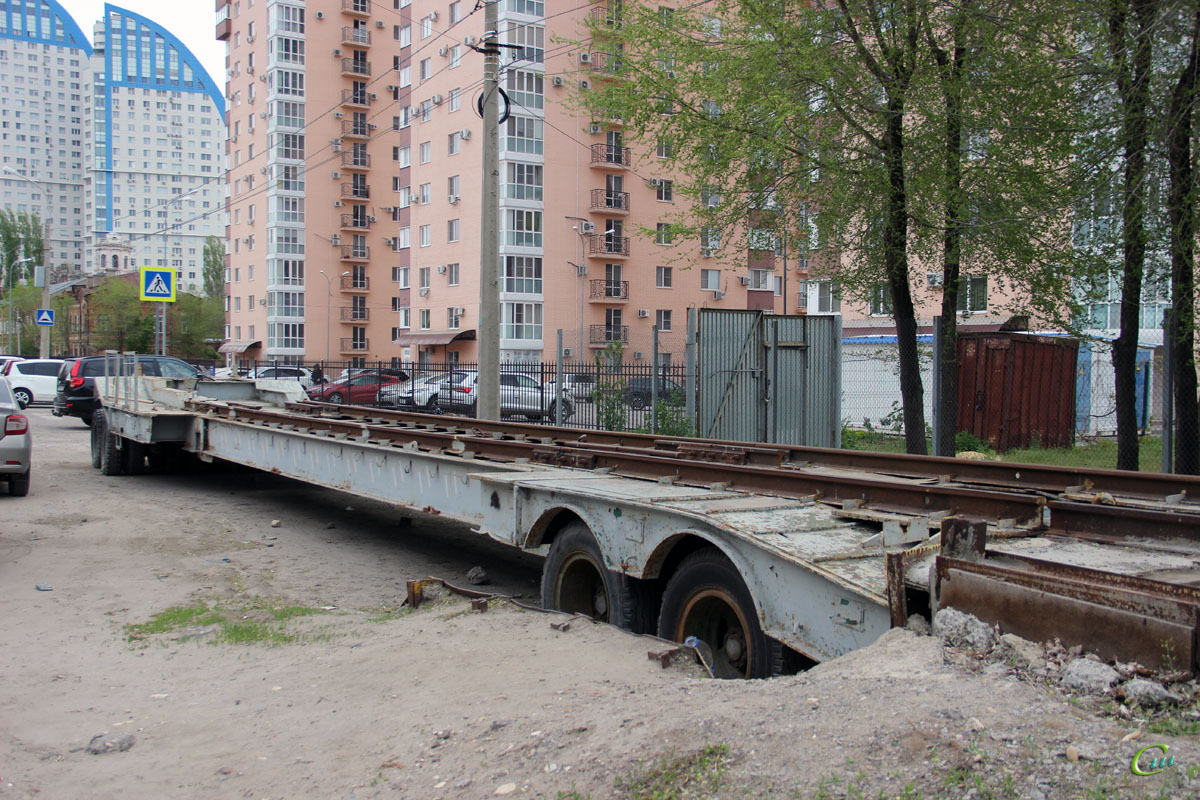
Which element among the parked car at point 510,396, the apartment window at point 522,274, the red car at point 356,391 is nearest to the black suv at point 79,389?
the parked car at point 510,396

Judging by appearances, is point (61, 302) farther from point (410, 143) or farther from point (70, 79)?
point (70, 79)

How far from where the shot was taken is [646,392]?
18750mm

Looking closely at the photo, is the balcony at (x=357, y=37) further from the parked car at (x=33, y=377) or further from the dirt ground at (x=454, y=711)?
the dirt ground at (x=454, y=711)

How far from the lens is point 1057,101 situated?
1012 cm

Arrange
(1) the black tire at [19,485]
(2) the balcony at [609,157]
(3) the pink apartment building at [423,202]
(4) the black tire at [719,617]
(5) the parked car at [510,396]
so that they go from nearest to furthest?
(4) the black tire at [719,617] < (1) the black tire at [19,485] < (5) the parked car at [510,396] < (3) the pink apartment building at [423,202] < (2) the balcony at [609,157]

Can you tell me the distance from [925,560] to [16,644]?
222 inches

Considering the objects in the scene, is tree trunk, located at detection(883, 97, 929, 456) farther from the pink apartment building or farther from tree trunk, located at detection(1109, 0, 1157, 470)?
the pink apartment building

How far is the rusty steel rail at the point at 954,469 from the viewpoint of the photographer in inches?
227

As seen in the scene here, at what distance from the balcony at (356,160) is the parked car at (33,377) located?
4145cm

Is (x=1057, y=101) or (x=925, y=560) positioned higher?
(x=1057, y=101)

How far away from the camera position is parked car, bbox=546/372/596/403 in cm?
1862

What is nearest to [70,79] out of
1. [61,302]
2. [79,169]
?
Result: [79,169]

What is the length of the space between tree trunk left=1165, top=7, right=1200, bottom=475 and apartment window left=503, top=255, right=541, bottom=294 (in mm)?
43335

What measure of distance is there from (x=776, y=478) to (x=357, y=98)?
73.7m
